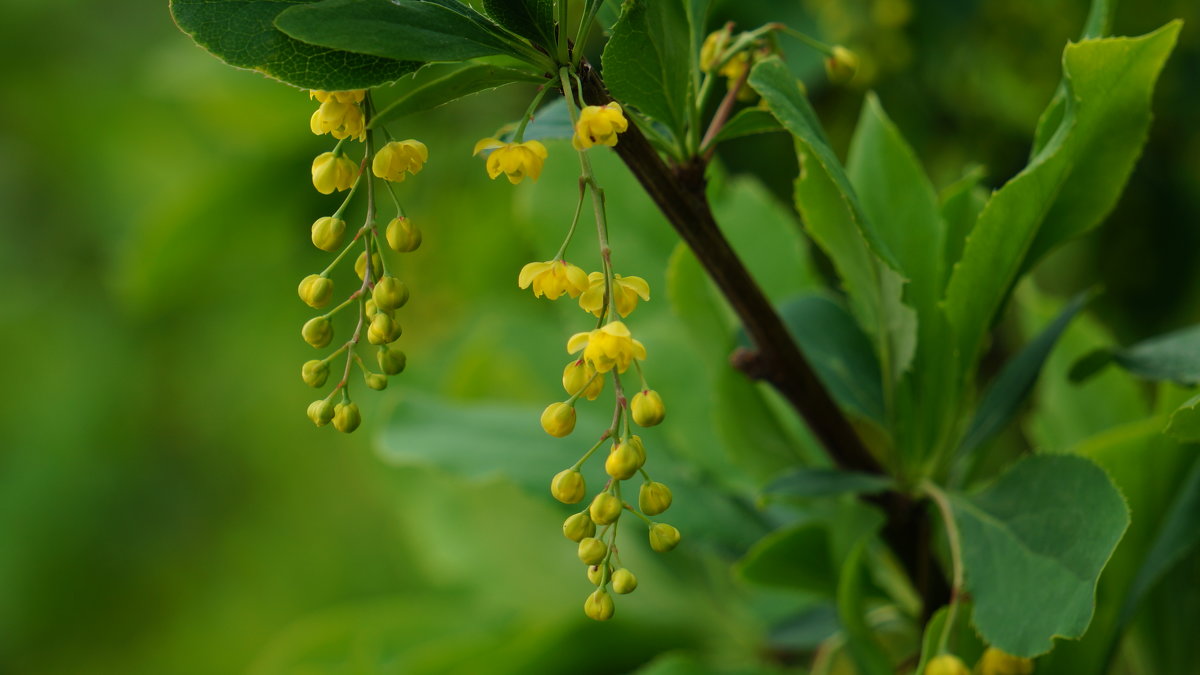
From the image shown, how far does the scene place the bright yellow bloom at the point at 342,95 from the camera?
517mm

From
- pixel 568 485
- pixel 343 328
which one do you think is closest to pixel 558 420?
pixel 568 485

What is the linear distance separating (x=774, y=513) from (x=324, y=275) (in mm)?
460

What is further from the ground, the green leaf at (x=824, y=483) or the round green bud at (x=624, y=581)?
the round green bud at (x=624, y=581)

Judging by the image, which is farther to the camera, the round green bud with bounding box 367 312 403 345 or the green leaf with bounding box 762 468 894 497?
the green leaf with bounding box 762 468 894 497

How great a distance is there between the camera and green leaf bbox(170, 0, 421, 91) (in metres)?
0.49

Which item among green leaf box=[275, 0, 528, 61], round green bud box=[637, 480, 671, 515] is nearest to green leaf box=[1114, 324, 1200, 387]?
round green bud box=[637, 480, 671, 515]

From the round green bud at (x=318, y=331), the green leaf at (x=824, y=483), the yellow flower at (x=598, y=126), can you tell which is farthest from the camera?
the green leaf at (x=824, y=483)

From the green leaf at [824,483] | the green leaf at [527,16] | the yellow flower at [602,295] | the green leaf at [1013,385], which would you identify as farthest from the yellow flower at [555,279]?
the green leaf at [1013,385]

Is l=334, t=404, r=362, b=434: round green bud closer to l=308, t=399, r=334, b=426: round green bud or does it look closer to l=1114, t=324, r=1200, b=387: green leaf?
l=308, t=399, r=334, b=426: round green bud

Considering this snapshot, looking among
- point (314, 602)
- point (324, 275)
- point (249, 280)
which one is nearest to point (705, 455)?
point (324, 275)

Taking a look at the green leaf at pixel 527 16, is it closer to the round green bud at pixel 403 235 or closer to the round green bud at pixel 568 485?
the round green bud at pixel 403 235

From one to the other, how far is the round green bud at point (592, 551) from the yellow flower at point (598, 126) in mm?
188

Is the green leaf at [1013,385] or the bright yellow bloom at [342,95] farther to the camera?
the green leaf at [1013,385]

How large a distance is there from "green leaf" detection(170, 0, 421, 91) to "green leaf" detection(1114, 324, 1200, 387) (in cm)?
50
